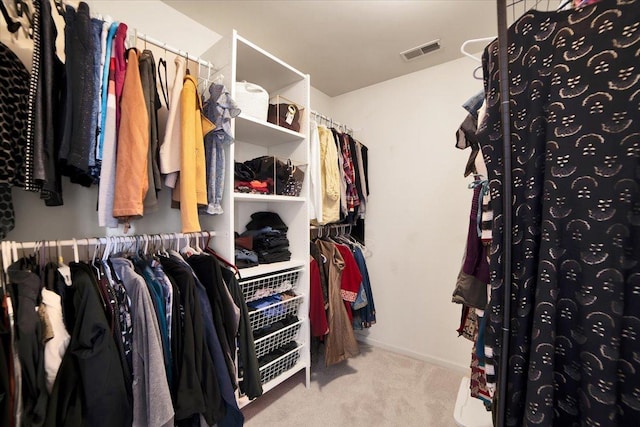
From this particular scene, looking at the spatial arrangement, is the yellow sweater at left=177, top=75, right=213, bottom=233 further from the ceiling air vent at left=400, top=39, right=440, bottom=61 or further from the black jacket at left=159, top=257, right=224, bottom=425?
the ceiling air vent at left=400, top=39, right=440, bottom=61

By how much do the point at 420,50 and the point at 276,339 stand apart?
7.53 feet

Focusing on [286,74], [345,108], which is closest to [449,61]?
[345,108]

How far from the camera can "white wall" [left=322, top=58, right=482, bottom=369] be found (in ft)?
6.71

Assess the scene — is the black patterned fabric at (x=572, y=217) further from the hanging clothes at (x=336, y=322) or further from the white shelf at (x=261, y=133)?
the hanging clothes at (x=336, y=322)

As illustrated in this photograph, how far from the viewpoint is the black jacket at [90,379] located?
771 mm

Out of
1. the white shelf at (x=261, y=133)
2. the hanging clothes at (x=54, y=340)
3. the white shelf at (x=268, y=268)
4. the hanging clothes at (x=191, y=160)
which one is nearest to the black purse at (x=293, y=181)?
the white shelf at (x=261, y=133)

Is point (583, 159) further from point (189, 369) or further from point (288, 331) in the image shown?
point (288, 331)

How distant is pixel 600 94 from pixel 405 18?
4.88 ft

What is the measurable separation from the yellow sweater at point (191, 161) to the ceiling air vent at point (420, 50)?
1.58 meters

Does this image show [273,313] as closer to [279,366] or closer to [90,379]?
[279,366]

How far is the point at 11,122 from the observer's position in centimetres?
86

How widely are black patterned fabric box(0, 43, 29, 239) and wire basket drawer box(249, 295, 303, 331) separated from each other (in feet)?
3.69

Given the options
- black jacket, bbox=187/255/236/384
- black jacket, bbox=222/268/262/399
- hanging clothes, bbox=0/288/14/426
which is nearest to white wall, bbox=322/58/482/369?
black jacket, bbox=222/268/262/399

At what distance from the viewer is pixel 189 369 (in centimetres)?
Answer: 100
